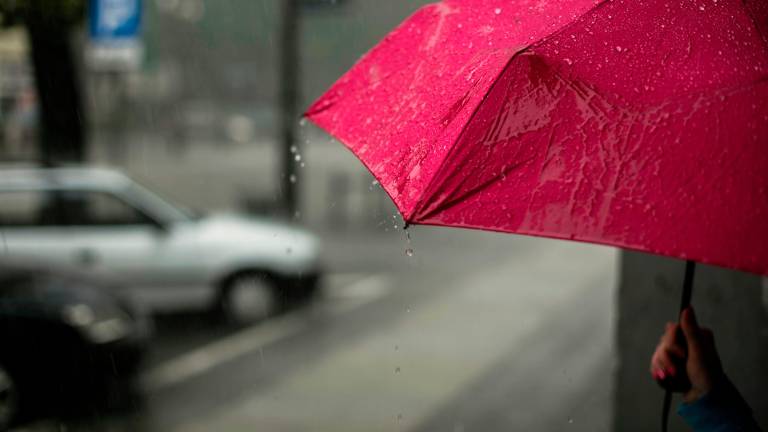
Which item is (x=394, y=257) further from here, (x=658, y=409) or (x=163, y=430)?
(x=658, y=409)

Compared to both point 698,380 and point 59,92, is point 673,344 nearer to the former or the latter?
point 698,380

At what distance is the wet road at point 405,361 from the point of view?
650 centimetres

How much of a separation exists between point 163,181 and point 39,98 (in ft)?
65.7

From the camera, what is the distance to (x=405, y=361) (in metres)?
8.16

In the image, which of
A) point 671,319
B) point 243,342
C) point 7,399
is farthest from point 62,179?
point 671,319

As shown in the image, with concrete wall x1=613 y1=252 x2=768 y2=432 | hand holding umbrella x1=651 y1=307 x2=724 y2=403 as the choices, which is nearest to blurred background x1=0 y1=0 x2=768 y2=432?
concrete wall x1=613 y1=252 x2=768 y2=432

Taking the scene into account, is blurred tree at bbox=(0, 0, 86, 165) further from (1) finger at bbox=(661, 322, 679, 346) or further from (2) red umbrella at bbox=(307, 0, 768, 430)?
(1) finger at bbox=(661, 322, 679, 346)

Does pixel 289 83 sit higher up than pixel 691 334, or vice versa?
pixel 691 334

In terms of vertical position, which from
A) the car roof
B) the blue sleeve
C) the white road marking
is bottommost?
the white road marking

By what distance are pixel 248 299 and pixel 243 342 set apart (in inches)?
36.4

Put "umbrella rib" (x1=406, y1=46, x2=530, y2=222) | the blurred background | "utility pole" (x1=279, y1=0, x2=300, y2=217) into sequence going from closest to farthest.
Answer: "umbrella rib" (x1=406, y1=46, x2=530, y2=222) → the blurred background → "utility pole" (x1=279, y1=0, x2=300, y2=217)

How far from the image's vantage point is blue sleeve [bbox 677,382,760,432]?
5.88 feet

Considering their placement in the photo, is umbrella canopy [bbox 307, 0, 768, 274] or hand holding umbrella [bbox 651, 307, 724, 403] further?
hand holding umbrella [bbox 651, 307, 724, 403]

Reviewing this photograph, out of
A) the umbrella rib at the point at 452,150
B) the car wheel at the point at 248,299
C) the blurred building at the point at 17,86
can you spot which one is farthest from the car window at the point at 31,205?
the umbrella rib at the point at 452,150
